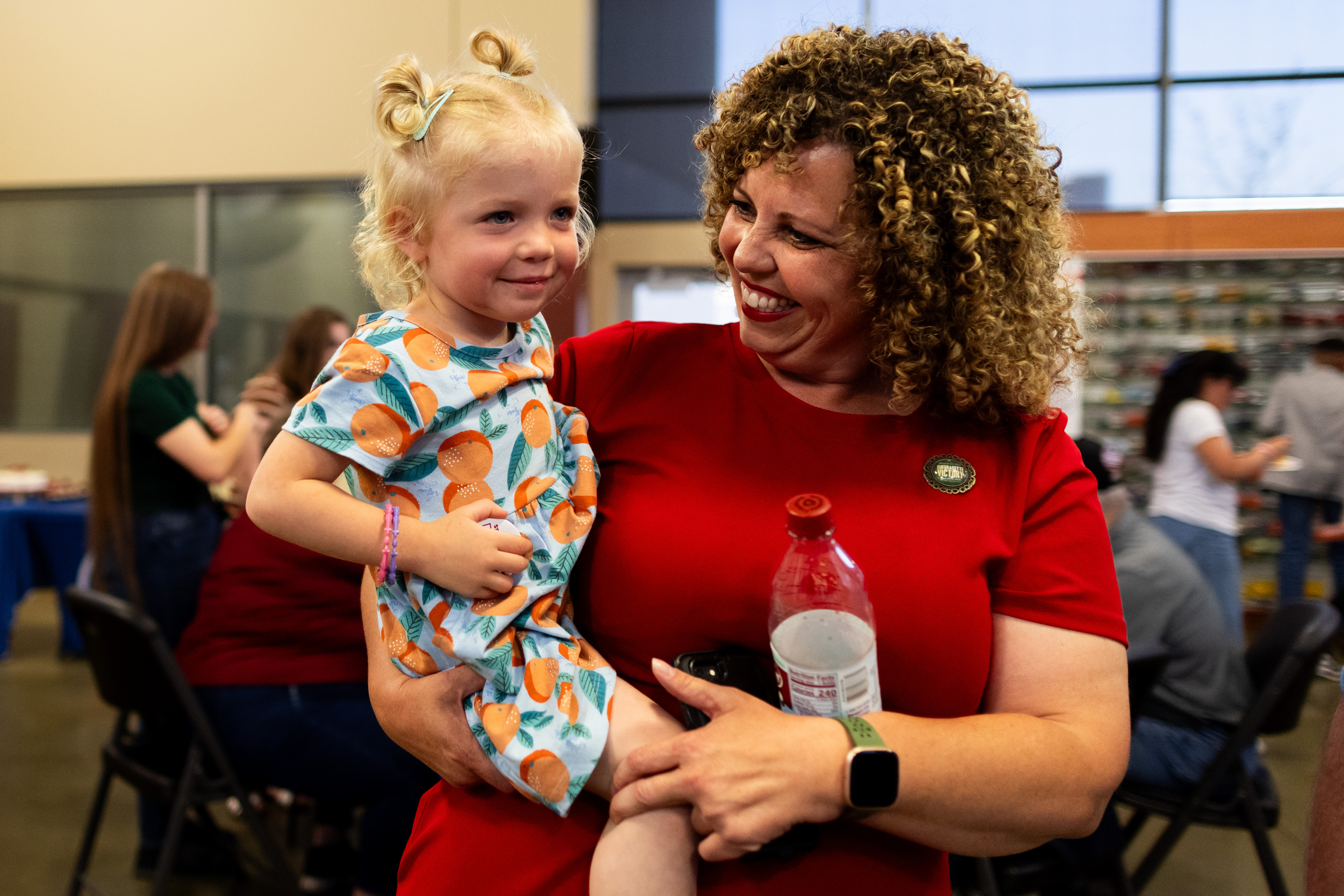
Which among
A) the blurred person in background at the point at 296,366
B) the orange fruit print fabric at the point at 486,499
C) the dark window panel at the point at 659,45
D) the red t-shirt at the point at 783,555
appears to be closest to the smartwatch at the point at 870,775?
the red t-shirt at the point at 783,555

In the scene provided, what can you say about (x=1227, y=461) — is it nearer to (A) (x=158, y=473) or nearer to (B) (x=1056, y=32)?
(A) (x=158, y=473)

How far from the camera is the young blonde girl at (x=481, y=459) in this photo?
1.08 metres

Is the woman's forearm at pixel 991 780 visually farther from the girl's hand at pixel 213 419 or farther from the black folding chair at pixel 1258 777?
the girl's hand at pixel 213 419

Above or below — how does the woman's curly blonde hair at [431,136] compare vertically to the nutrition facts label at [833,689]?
above

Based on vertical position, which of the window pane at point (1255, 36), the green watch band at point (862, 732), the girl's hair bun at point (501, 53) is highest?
the window pane at point (1255, 36)

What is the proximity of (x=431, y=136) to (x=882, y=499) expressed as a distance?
688 millimetres

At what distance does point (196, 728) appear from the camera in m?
2.49

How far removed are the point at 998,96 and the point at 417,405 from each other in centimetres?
80

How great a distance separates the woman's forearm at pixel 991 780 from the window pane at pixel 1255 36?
7.54 m

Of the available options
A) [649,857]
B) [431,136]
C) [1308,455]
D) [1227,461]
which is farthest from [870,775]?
[1308,455]

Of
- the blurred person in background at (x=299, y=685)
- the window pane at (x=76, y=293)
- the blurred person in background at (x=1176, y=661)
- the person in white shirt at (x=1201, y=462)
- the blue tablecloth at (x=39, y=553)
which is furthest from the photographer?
the window pane at (x=76, y=293)

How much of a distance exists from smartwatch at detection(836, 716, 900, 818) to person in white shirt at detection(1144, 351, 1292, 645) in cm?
402

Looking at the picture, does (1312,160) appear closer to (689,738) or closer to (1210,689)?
(1210,689)

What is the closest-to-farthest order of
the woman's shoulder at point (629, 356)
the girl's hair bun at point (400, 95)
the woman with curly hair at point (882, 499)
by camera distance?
the woman with curly hair at point (882, 499), the girl's hair bun at point (400, 95), the woman's shoulder at point (629, 356)
